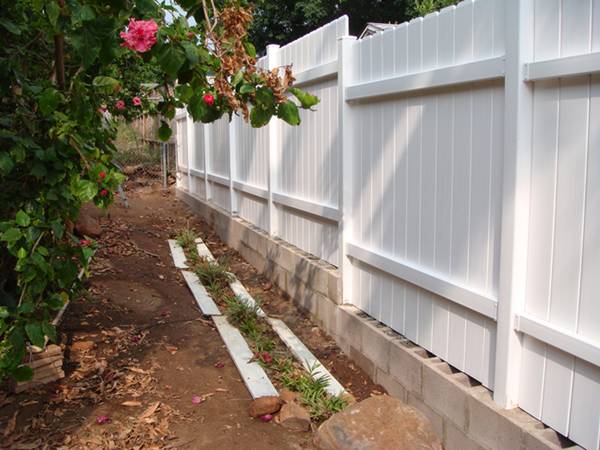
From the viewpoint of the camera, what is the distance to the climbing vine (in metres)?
2.51

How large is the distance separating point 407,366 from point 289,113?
1.81 m

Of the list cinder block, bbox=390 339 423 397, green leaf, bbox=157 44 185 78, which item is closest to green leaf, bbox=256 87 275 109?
green leaf, bbox=157 44 185 78

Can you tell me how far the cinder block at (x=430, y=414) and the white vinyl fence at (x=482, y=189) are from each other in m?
0.30

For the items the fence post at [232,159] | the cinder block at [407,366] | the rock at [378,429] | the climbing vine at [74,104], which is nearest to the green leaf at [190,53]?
the climbing vine at [74,104]

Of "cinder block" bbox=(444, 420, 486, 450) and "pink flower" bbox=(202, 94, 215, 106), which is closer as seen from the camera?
"pink flower" bbox=(202, 94, 215, 106)

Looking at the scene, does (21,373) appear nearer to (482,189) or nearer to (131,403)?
(131,403)

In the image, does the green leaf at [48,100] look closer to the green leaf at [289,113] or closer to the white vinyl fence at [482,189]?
the green leaf at [289,113]

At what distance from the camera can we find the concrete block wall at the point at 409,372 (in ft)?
9.11

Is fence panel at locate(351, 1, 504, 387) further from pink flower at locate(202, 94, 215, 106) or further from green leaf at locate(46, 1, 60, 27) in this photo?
green leaf at locate(46, 1, 60, 27)

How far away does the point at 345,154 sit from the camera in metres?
4.62

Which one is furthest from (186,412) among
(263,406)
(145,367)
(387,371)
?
(387,371)

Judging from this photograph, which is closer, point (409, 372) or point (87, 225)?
point (409, 372)

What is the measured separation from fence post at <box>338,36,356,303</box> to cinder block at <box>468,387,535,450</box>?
5.80 ft

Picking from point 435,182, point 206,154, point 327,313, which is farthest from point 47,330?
point 206,154
